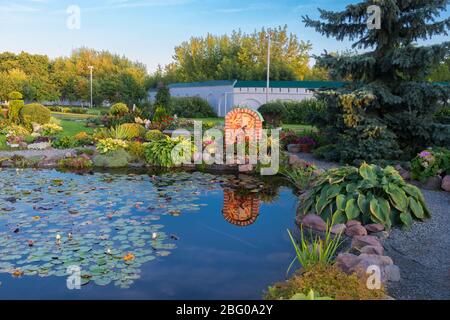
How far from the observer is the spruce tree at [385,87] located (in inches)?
360

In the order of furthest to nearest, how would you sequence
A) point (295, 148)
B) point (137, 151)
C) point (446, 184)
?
1. point (295, 148)
2. point (137, 151)
3. point (446, 184)

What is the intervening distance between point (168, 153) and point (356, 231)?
606cm

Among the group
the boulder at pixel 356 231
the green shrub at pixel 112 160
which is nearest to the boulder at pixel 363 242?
the boulder at pixel 356 231

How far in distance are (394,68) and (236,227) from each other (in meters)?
6.09

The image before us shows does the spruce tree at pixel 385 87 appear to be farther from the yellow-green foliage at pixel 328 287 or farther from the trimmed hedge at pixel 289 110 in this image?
the trimmed hedge at pixel 289 110

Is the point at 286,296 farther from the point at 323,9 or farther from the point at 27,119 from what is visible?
the point at 27,119

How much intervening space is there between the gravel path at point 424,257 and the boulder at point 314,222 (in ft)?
2.79

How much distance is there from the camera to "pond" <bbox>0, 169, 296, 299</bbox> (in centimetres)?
403

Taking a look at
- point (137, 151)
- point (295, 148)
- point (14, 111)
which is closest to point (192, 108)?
point (14, 111)

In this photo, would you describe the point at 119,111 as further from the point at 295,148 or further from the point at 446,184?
the point at 446,184

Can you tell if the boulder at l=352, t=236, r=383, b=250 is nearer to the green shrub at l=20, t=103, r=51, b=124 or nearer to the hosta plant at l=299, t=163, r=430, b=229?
the hosta plant at l=299, t=163, r=430, b=229

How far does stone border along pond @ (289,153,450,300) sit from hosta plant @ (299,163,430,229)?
6.3 inches

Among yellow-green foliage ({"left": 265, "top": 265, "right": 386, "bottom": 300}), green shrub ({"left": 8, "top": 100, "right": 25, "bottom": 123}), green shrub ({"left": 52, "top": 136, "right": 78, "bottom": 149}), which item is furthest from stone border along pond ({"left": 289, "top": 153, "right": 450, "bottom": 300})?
green shrub ({"left": 8, "top": 100, "right": 25, "bottom": 123})

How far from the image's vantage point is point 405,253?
15.3 feet
